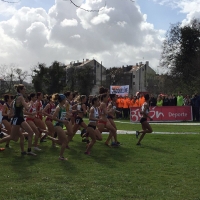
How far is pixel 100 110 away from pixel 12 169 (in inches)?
164

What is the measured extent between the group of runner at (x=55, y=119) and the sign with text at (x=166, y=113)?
35.2ft

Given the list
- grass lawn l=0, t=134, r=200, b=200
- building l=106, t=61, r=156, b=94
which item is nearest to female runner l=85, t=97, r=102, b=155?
grass lawn l=0, t=134, r=200, b=200

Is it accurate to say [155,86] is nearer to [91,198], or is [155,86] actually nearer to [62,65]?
[62,65]

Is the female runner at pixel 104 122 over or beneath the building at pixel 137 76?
beneath

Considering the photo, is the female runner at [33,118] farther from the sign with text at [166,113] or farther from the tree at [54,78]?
the tree at [54,78]

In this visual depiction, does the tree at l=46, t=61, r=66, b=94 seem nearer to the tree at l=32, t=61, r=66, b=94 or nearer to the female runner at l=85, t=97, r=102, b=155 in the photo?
the tree at l=32, t=61, r=66, b=94

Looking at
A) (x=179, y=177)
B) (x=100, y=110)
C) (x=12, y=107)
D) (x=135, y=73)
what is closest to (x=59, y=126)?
(x=12, y=107)

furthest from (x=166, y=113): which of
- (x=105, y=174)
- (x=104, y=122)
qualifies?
(x=105, y=174)

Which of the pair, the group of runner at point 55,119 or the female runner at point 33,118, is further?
the female runner at point 33,118

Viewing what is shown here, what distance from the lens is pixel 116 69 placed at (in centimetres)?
8119

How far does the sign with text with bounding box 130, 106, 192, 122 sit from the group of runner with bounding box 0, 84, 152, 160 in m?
10.7

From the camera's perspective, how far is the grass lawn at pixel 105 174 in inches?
251

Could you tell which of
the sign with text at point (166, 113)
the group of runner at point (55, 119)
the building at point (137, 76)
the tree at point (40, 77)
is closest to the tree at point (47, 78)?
the tree at point (40, 77)

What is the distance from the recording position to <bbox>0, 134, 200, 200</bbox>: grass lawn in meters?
6.38
